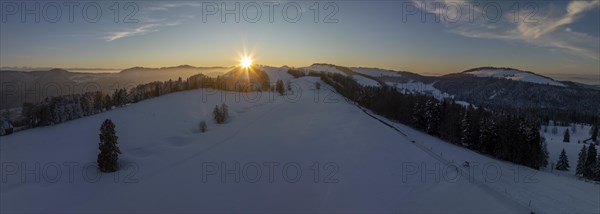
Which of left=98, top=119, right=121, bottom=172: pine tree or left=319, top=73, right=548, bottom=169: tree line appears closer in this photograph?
left=98, top=119, right=121, bottom=172: pine tree

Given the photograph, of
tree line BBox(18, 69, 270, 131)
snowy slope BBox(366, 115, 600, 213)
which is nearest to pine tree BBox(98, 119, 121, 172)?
snowy slope BBox(366, 115, 600, 213)

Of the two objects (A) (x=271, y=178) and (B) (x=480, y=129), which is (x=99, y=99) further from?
(B) (x=480, y=129)

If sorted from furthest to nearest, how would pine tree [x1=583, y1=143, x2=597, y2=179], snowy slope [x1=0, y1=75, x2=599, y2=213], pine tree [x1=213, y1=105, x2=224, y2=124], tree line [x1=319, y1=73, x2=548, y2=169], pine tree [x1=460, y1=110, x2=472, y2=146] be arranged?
pine tree [x1=213, y1=105, x2=224, y2=124]
pine tree [x1=460, y1=110, x2=472, y2=146]
tree line [x1=319, y1=73, x2=548, y2=169]
pine tree [x1=583, y1=143, x2=597, y2=179]
snowy slope [x1=0, y1=75, x2=599, y2=213]

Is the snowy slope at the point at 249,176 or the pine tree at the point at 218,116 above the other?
the pine tree at the point at 218,116

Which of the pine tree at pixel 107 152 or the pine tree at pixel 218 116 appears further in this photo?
the pine tree at pixel 218 116

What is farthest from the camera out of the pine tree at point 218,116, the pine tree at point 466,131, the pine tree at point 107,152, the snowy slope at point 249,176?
the pine tree at point 218,116

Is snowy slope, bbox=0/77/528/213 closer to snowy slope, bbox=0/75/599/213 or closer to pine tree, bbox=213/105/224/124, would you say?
snowy slope, bbox=0/75/599/213

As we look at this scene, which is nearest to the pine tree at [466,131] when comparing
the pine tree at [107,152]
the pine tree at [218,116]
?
the pine tree at [218,116]

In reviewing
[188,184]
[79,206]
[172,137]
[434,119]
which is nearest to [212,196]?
[188,184]

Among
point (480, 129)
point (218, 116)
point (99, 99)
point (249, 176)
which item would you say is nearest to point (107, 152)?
point (249, 176)

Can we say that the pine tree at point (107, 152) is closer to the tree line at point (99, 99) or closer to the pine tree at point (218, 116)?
the pine tree at point (218, 116)

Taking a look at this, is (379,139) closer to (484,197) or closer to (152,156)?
(484,197)
